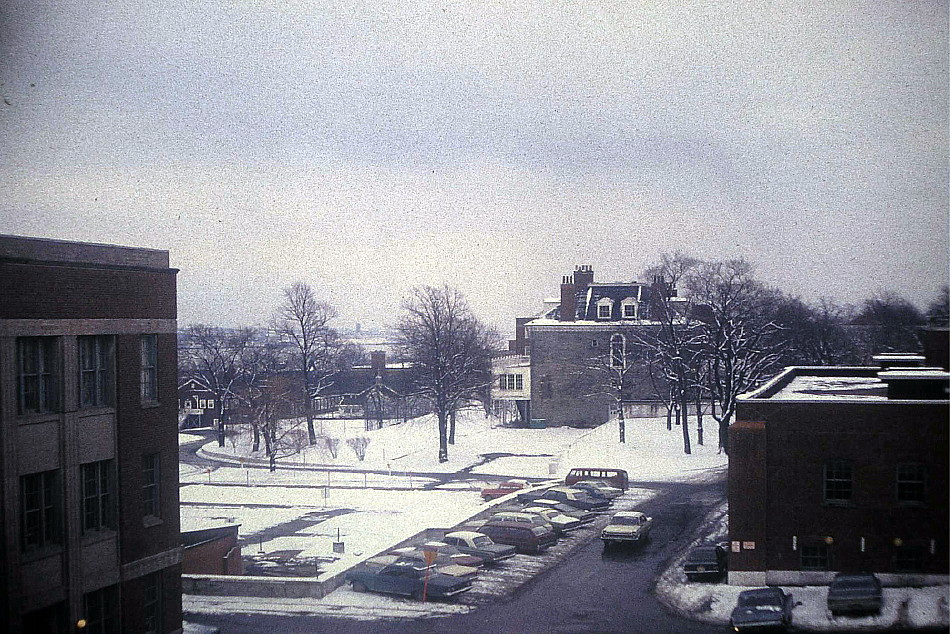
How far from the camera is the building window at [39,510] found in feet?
17.2

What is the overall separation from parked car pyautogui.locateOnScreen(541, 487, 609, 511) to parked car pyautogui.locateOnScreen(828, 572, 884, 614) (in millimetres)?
2600

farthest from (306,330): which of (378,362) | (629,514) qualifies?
(629,514)

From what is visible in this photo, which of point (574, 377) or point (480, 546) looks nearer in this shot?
point (480, 546)

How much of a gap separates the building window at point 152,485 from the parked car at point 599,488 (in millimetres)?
4001

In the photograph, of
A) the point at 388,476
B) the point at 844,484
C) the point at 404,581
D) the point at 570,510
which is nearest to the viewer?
the point at 844,484

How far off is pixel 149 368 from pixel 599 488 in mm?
4521

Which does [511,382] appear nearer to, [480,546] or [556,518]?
[556,518]

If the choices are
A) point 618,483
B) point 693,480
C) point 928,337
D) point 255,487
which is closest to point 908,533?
point 928,337

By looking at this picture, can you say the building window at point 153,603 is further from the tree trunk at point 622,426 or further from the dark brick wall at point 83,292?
the tree trunk at point 622,426

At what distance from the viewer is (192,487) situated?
27.9 ft

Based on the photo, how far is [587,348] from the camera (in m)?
8.23

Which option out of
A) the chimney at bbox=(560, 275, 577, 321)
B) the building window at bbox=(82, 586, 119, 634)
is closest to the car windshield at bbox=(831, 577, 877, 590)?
the chimney at bbox=(560, 275, 577, 321)

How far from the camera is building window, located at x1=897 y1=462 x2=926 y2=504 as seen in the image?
16.9ft

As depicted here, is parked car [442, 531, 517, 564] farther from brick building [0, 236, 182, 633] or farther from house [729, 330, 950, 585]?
brick building [0, 236, 182, 633]
